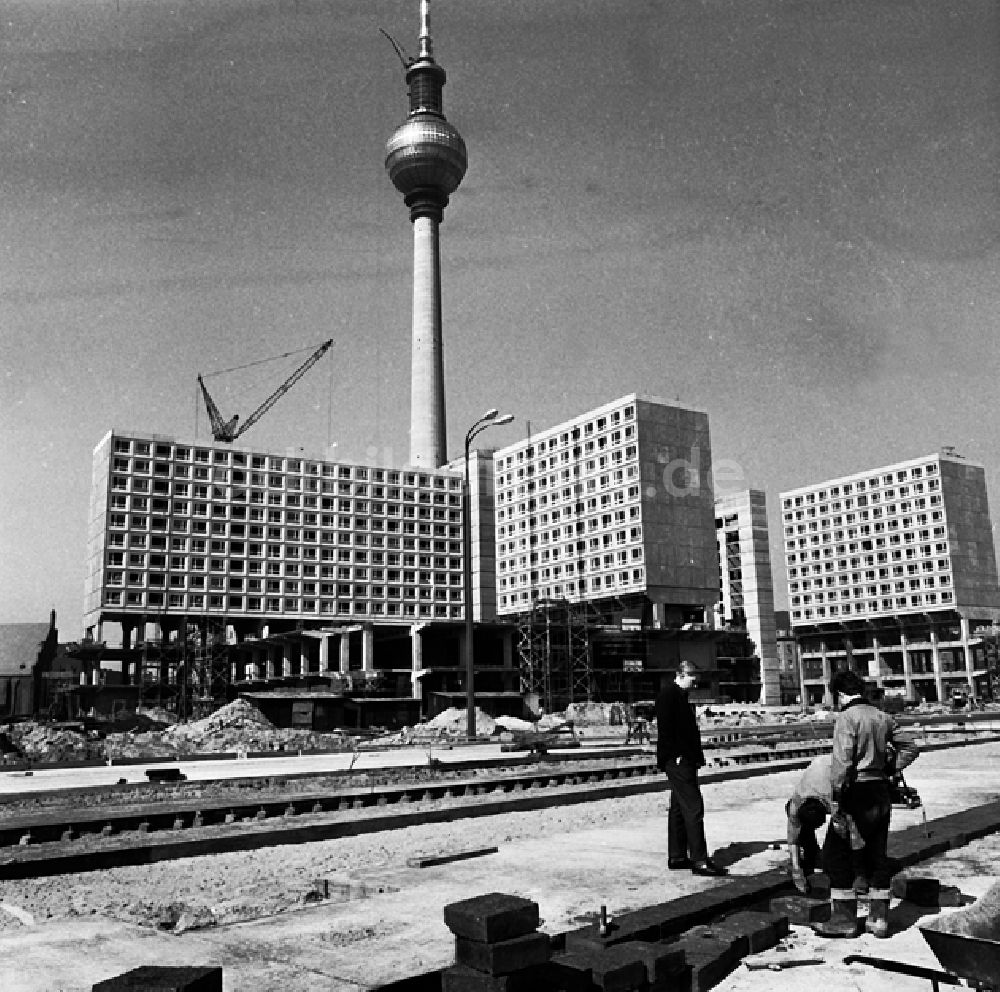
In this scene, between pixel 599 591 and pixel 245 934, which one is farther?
pixel 599 591

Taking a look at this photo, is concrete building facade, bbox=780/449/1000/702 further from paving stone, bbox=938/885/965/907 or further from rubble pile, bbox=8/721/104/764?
paving stone, bbox=938/885/965/907

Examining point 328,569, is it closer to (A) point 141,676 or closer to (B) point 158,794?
(A) point 141,676

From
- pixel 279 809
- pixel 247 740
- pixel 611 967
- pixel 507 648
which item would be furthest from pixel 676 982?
pixel 507 648

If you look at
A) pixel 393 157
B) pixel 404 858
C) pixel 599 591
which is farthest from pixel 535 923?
pixel 393 157

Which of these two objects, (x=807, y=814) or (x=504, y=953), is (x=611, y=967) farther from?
(x=807, y=814)

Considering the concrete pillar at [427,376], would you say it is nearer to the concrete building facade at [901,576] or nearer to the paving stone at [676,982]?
the concrete building facade at [901,576]

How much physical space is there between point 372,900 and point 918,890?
161 inches

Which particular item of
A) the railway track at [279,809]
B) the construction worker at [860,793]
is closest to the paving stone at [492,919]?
the construction worker at [860,793]

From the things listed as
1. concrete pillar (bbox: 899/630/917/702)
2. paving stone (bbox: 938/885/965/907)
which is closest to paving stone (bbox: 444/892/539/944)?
paving stone (bbox: 938/885/965/907)

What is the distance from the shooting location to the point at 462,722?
57469 millimetres

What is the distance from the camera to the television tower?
131m

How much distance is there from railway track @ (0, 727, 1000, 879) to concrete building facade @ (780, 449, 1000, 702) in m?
105

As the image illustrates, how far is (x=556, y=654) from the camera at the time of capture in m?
103

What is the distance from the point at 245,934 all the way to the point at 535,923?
107 inches
